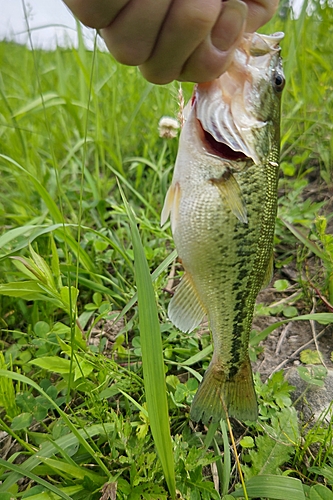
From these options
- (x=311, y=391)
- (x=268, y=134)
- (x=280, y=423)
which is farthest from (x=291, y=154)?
(x=280, y=423)

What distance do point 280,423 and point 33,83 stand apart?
3607 millimetres

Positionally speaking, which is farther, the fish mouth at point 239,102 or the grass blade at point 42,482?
the fish mouth at point 239,102

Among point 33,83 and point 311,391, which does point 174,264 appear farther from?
point 33,83

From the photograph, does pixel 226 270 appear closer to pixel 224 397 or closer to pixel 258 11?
pixel 224 397

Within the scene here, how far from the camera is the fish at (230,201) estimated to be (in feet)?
4.00

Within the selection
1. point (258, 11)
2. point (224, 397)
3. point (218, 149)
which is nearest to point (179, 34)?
point (258, 11)

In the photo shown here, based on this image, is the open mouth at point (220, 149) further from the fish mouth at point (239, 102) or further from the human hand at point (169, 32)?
the human hand at point (169, 32)

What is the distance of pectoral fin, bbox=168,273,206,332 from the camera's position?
1.34 m

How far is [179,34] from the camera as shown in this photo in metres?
0.84

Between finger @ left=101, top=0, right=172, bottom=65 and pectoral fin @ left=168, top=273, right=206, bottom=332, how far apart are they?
748 mm

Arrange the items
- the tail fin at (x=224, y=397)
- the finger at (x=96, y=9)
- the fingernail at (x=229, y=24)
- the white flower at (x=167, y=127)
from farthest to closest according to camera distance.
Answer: the white flower at (x=167, y=127), the tail fin at (x=224, y=397), the fingernail at (x=229, y=24), the finger at (x=96, y=9)

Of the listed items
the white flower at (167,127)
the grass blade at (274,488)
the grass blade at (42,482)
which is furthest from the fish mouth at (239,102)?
the grass blade at (42,482)

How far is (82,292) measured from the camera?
6.01 ft

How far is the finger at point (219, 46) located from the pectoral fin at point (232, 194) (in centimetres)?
34
